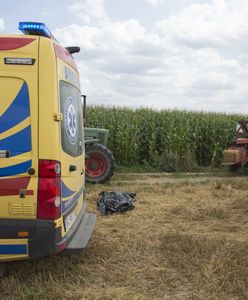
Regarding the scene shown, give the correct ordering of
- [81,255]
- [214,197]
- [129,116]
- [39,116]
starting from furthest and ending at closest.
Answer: [129,116] < [214,197] < [81,255] < [39,116]

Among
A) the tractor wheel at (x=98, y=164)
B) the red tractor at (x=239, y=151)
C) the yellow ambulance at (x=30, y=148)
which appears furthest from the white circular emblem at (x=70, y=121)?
the red tractor at (x=239, y=151)

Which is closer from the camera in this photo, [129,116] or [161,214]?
[161,214]

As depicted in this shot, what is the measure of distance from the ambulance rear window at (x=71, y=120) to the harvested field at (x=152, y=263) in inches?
52.7

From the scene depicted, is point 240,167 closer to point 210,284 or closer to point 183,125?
point 183,125

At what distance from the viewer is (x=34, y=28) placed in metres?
4.69

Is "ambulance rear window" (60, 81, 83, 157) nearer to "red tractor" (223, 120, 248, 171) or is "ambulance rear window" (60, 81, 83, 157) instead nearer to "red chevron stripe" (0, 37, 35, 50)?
"red chevron stripe" (0, 37, 35, 50)

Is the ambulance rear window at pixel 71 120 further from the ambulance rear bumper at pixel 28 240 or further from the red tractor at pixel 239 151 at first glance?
the red tractor at pixel 239 151

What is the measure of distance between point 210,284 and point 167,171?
11.5m

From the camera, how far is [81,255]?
588 centimetres

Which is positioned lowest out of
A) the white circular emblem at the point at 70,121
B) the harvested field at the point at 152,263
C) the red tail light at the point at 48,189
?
the harvested field at the point at 152,263

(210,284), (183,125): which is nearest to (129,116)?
→ (183,125)

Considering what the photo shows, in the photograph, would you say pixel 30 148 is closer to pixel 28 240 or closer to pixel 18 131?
pixel 18 131

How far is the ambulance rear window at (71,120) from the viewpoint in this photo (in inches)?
187

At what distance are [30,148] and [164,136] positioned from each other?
13.8 meters
